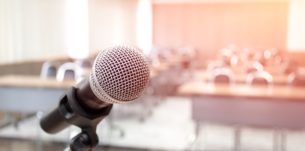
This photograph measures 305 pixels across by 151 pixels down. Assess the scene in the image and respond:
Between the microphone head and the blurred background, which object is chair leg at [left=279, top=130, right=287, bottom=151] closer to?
the blurred background

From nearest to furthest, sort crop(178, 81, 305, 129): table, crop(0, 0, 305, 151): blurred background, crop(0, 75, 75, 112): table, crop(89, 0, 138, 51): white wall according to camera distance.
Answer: crop(178, 81, 305, 129): table → crop(0, 0, 305, 151): blurred background → crop(0, 75, 75, 112): table → crop(89, 0, 138, 51): white wall

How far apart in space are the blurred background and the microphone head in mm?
102

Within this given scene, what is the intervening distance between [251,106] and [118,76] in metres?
3.10

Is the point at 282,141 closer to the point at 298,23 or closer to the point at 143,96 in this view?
the point at 143,96

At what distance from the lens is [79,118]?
24.6 inches

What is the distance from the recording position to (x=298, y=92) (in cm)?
360

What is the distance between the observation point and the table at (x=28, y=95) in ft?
12.9

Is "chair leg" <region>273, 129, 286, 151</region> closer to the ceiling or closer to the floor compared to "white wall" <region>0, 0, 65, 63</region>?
closer to the floor

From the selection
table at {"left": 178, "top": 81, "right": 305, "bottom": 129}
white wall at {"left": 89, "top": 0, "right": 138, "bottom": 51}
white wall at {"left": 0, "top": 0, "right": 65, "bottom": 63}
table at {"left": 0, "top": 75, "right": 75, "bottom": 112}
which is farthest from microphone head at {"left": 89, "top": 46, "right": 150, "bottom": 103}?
white wall at {"left": 89, "top": 0, "right": 138, "bottom": 51}

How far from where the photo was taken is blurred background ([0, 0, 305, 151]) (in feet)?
11.6

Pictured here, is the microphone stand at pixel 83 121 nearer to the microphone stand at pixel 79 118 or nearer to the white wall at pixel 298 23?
the microphone stand at pixel 79 118

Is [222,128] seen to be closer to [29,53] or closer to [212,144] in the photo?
[212,144]

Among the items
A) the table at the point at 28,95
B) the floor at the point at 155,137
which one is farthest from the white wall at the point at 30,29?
the floor at the point at 155,137

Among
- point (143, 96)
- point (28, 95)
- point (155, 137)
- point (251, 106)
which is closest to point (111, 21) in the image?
point (155, 137)
